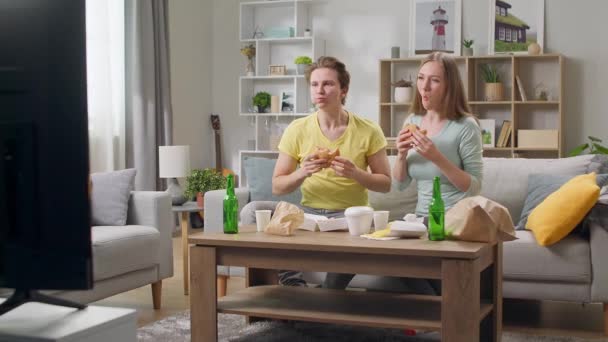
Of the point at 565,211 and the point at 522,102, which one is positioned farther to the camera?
the point at 522,102

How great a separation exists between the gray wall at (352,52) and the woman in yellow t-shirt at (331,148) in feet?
12.2

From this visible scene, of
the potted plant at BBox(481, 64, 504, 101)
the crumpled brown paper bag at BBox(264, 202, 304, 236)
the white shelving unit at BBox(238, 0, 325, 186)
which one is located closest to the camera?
the crumpled brown paper bag at BBox(264, 202, 304, 236)

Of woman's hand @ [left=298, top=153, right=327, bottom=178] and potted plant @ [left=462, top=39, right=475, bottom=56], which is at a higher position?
potted plant @ [left=462, top=39, right=475, bottom=56]

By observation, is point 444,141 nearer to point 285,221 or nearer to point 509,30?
point 285,221

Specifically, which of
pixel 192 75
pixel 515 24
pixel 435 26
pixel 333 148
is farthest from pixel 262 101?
pixel 333 148

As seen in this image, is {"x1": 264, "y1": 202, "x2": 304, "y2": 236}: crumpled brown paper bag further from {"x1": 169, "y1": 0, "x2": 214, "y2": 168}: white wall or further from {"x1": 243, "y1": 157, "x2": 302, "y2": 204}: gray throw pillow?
{"x1": 169, "y1": 0, "x2": 214, "y2": 168}: white wall

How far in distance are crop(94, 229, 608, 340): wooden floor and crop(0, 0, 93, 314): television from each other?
7.64 feet

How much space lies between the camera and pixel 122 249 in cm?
364

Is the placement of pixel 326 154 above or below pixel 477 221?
above

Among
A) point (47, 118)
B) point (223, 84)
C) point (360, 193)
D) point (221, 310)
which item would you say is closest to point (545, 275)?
point (360, 193)

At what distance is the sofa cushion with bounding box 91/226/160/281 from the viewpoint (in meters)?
3.50

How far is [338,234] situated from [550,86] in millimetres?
4300

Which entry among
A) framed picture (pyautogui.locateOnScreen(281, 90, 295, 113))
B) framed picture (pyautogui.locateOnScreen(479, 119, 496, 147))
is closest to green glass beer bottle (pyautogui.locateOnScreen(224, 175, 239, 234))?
framed picture (pyautogui.locateOnScreen(479, 119, 496, 147))

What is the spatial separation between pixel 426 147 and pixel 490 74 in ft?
12.5
